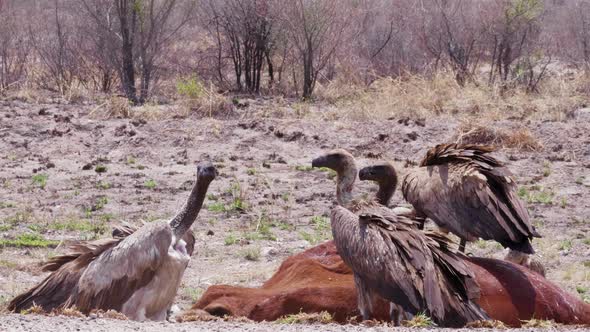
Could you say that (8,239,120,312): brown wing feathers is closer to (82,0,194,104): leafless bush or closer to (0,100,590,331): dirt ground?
(0,100,590,331): dirt ground

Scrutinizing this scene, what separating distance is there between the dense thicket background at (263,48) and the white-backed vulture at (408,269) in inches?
433

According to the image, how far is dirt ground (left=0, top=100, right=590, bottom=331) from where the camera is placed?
969 centimetres

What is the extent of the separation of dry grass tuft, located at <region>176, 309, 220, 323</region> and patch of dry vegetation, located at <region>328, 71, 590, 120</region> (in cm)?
1040

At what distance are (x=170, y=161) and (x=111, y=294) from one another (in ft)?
23.8

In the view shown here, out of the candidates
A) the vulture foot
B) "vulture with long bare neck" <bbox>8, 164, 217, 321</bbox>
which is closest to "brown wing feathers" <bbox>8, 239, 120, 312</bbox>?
"vulture with long bare neck" <bbox>8, 164, 217, 321</bbox>

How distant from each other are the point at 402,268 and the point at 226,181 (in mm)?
6887

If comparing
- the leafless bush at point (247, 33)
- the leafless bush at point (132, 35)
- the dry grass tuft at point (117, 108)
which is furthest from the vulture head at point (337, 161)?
the leafless bush at point (247, 33)

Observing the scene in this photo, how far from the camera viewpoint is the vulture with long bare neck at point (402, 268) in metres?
5.72

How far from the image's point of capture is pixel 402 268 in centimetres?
598

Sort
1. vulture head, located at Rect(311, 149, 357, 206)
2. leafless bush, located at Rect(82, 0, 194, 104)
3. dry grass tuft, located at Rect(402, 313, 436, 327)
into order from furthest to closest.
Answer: leafless bush, located at Rect(82, 0, 194, 104) → vulture head, located at Rect(311, 149, 357, 206) → dry grass tuft, located at Rect(402, 313, 436, 327)

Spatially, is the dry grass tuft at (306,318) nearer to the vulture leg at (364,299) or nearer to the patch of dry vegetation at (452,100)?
the vulture leg at (364,299)

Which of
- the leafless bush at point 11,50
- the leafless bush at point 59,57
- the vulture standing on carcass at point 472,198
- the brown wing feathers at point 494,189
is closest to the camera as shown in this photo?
the brown wing feathers at point 494,189

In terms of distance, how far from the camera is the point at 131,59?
1888 cm

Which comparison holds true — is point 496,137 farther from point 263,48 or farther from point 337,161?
point 263,48
